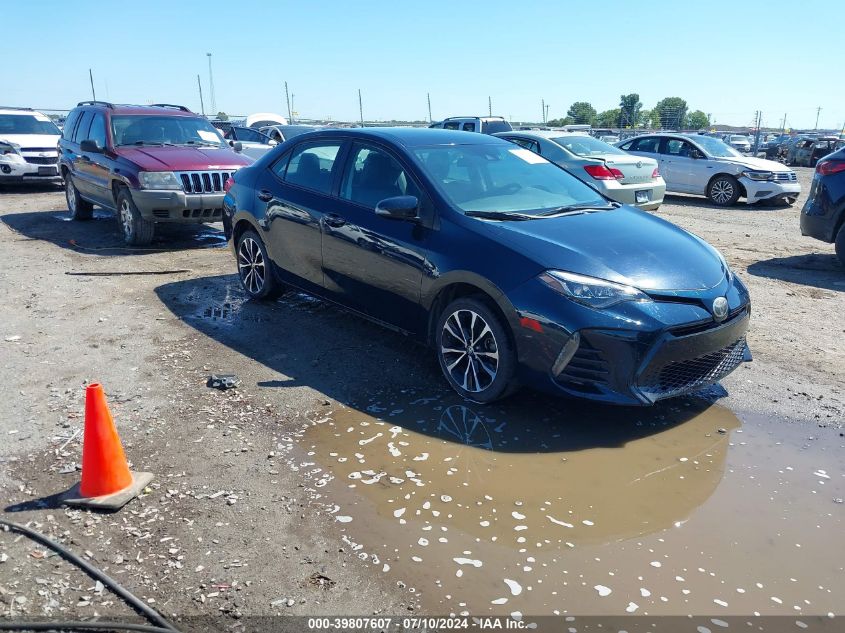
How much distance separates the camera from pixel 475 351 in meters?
4.64

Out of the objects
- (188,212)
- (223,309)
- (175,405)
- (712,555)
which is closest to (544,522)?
(712,555)

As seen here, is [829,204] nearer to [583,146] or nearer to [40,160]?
[583,146]

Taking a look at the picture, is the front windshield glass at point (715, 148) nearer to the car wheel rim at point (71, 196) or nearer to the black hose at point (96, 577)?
the car wheel rim at point (71, 196)

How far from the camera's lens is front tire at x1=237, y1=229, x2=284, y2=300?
675 centimetres

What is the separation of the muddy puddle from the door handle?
1.54 m

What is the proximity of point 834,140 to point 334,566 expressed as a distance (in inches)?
1333

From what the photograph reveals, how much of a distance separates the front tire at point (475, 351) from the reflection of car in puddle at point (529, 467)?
163 millimetres

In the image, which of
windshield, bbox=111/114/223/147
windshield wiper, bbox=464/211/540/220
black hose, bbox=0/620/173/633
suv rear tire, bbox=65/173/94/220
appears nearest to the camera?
black hose, bbox=0/620/173/633

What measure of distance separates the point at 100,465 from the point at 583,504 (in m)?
2.47

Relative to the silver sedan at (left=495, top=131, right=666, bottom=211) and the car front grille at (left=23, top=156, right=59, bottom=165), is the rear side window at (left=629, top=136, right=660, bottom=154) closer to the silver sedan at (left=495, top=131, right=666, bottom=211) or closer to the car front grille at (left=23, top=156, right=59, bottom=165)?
the silver sedan at (left=495, top=131, right=666, bottom=211)

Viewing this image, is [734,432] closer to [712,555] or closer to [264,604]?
[712,555]

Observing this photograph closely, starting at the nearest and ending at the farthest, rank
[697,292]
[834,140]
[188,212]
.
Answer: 1. [697,292]
2. [188,212]
3. [834,140]

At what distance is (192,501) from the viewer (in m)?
3.62

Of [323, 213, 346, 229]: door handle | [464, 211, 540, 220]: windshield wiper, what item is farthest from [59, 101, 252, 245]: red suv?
[464, 211, 540, 220]: windshield wiper
